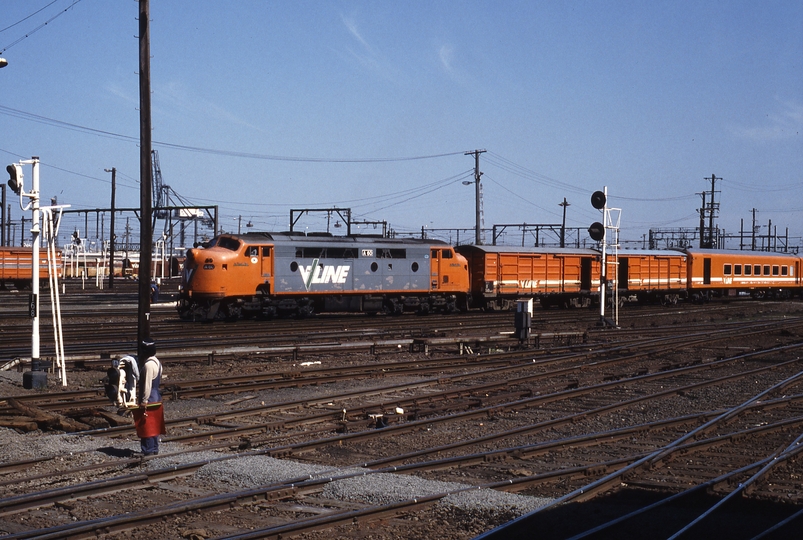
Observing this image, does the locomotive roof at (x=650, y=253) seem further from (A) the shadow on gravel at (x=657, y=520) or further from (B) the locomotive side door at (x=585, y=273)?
(A) the shadow on gravel at (x=657, y=520)

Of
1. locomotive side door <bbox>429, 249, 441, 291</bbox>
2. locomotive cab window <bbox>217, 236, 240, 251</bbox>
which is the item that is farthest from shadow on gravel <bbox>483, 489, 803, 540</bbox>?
locomotive side door <bbox>429, 249, 441, 291</bbox>

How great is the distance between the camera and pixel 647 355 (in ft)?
72.4

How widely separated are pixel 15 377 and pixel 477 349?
12119 millimetres

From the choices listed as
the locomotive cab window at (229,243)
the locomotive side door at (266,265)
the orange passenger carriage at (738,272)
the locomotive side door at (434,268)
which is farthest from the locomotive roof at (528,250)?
the locomotive cab window at (229,243)

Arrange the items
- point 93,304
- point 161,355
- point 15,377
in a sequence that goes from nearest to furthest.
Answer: point 15,377 → point 161,355 → point 93,304

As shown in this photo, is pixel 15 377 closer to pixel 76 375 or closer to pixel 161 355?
pixel 76 375

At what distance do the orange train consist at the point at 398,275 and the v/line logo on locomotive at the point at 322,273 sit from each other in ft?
0.13

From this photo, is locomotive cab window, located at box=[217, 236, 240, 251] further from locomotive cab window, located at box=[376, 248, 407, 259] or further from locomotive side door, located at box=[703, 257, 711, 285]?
locomotive side door, located at box=[703, 257, 711, 285]

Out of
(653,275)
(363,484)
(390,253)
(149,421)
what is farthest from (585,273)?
(363,484)

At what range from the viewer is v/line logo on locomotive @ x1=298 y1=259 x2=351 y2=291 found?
32.0 metres

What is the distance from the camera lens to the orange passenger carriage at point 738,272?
4831 centimetres

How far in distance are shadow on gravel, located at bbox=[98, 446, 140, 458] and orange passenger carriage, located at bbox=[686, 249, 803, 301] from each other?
42238 mm

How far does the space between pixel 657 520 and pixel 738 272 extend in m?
46.9

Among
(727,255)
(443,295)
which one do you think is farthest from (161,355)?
(727,255)
